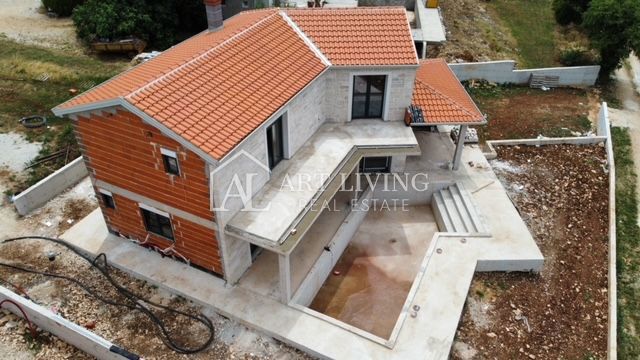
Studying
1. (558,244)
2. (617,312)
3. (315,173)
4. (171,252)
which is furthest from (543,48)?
(171,252)

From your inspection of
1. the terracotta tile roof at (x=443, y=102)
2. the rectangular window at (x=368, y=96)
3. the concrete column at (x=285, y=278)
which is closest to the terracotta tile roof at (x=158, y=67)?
the rectangular window at (x=368, y=96)

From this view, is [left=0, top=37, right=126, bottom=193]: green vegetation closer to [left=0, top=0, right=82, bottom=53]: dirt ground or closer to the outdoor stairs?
[left=0, top=0, right=82, bottom=53]: dirt ground

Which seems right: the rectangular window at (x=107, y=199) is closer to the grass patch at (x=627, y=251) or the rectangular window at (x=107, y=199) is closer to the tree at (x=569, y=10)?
the grass patch at (x=627, y=251)

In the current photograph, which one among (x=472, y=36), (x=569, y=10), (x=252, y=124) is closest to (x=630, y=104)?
(x=569, y=10)

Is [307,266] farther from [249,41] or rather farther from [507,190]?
[507,190]

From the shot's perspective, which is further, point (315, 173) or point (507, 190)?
point (507, 190)

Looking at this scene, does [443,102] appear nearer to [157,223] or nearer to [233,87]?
[233,87]
